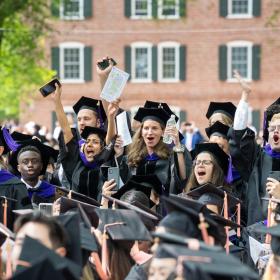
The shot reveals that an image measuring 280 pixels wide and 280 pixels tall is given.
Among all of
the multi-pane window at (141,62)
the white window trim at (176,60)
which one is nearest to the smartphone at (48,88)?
the white window trim at (176,60)

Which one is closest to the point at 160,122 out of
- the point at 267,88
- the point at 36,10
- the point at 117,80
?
the point at 117,80

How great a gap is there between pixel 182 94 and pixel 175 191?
35710 mm

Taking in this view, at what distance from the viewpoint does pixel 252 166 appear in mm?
11258

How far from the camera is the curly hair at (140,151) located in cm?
1154

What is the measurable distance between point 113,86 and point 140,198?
7.18ft

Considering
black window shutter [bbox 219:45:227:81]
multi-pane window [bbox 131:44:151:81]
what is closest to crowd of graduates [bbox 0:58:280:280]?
black window shutter [bbox 219:45:227:81]

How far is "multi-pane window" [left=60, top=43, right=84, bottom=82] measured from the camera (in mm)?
47375

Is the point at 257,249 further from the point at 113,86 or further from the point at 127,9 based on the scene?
the point at 127,9

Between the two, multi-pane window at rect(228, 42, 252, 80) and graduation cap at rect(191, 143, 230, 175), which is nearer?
graduation cap at rect(191, 143, 230, 175)

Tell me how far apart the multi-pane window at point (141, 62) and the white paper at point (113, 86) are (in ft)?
114

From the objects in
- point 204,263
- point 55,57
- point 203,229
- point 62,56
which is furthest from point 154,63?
point 204,263

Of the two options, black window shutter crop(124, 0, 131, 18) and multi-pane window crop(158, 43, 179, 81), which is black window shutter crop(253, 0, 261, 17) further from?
black window shutter crop(124, 0, 131, 18)

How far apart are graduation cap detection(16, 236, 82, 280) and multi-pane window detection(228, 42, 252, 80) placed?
40.3m

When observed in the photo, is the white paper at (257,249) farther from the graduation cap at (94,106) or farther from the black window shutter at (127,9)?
the black window shutter at (127,9)
